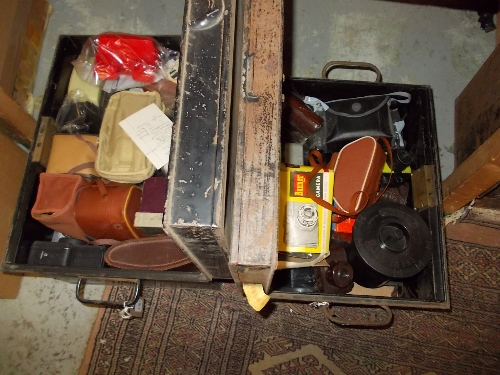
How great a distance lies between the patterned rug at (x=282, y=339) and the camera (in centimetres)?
138

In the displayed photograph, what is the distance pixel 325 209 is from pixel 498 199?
638mm

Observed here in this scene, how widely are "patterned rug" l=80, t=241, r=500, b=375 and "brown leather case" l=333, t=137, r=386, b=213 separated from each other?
0.45 meters

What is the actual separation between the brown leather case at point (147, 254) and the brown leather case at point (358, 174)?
564 mm

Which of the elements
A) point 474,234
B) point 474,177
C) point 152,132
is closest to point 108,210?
point 152,132

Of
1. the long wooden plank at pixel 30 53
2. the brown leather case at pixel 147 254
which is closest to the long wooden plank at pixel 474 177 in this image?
the brown leather case at pixel 147 254

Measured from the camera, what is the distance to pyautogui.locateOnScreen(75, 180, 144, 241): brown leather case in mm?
1130

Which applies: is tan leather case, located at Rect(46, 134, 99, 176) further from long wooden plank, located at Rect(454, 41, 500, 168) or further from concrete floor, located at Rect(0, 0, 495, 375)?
long wooden plank, located at Rect(454, 41, 500, 168)

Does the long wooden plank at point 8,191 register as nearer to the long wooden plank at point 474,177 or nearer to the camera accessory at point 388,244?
the camera accessory at point 388,244

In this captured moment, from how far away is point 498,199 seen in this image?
4.35ft

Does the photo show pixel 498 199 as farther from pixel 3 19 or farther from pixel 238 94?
pixel 3 19

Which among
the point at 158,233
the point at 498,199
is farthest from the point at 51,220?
the point at 498,199

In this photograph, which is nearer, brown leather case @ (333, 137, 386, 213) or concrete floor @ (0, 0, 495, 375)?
brown leather case @ (333, 137, 386, 213)

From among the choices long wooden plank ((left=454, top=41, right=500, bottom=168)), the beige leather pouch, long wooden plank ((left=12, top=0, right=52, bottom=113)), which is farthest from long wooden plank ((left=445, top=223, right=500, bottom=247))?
long wooden plank ((left=12, top=0, right=52, bottom=113))

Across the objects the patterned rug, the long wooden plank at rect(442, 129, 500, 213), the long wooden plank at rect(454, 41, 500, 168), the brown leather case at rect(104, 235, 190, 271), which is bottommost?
the patterned rug
